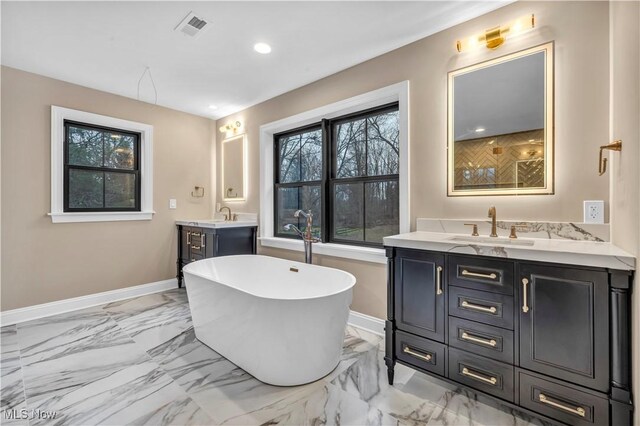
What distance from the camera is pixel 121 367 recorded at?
2.11 m

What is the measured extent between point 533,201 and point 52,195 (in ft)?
14.4

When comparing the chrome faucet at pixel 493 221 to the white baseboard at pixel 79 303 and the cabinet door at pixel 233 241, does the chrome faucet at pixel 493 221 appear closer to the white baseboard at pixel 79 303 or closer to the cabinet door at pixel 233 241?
the cabinet door at pixel 233 241

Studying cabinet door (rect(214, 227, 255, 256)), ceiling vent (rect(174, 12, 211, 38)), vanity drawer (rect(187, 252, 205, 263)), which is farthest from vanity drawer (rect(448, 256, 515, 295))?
vanity drawer (rect(187, 252, 205, 263))

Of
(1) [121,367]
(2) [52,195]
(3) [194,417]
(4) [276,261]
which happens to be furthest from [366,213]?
(2) [52,195]

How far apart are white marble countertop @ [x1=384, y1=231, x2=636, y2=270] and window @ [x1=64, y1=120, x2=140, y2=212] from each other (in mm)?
3479

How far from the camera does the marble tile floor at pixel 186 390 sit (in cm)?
160

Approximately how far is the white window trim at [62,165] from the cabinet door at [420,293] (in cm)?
340

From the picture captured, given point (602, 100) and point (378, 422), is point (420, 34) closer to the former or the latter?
point (602, 100)

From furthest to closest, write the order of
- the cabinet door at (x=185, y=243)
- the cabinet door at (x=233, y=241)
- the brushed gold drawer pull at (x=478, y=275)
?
the cabinet door at (x=185, y=243) < the cabinet door at (x=233, y=241) < the brushed gold drawer pull at (x=478, y=275)

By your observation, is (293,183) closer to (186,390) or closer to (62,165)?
(186,390)

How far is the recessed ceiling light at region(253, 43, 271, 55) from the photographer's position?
2508mm

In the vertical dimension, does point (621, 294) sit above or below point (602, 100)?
below

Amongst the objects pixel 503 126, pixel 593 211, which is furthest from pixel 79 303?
pixel 593 211


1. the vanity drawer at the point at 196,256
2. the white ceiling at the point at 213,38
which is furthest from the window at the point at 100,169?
the vanity drawer at the point at 196,256
